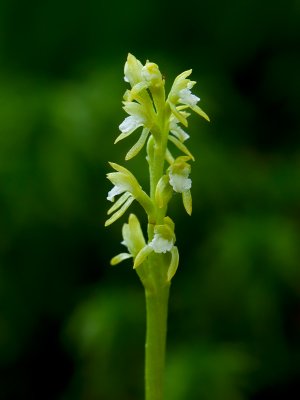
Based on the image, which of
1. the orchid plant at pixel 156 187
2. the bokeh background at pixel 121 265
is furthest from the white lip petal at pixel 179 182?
the bokeh background at pixel 121 265

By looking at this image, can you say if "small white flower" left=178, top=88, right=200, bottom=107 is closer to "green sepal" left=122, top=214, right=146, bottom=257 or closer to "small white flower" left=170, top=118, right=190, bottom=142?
"small white flower" left=170, top=118, right=190, bottom=142

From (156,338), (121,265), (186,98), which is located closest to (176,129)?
(186,98)

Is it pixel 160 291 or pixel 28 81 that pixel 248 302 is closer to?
pixel 28 81

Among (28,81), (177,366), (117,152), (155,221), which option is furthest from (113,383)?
(155,221)

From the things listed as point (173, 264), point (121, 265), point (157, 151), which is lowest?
point (121, 265)

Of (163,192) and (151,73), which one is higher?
(151,73)

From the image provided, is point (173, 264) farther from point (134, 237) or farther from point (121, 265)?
point (121, 265)
